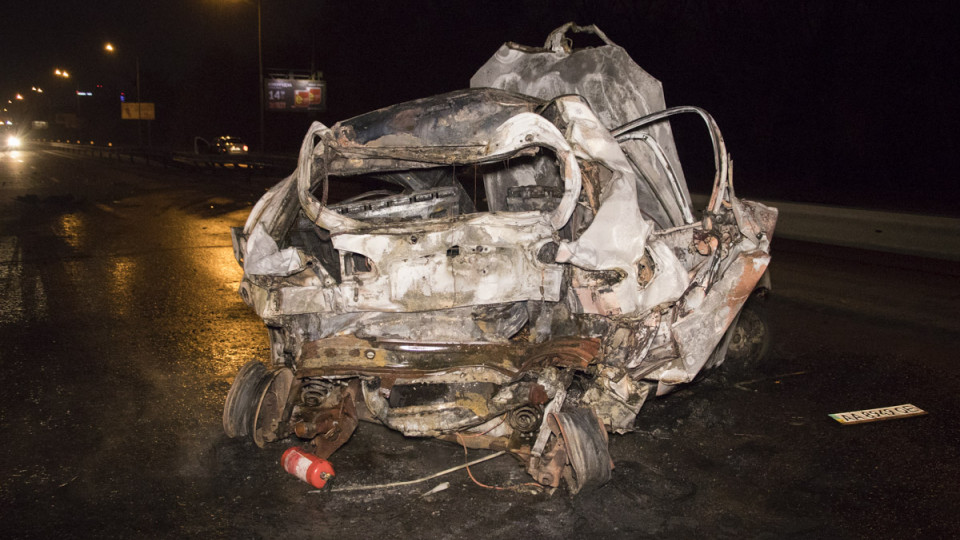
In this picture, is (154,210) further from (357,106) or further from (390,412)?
(357,106)

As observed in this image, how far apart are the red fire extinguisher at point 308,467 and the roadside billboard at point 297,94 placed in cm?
4196

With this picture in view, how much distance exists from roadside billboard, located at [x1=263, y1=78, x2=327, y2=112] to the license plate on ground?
1658 inches

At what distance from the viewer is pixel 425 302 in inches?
141

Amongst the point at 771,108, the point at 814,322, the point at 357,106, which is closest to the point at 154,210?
the point at 814,322

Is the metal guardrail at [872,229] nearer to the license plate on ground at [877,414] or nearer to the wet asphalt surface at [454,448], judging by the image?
the wet asphalt surface at [454,448]

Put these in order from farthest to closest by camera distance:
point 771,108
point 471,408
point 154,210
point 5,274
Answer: point 771,108, point 154,210, point 5,274, point 471,408

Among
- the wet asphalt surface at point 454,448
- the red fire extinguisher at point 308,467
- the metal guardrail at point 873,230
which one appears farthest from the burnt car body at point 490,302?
the metal guardrail at point 873,230

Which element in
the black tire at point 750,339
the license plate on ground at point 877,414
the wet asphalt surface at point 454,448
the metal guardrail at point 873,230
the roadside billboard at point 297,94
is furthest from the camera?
the roadside billboard at point 297,94

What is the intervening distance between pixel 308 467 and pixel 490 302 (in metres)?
1.28

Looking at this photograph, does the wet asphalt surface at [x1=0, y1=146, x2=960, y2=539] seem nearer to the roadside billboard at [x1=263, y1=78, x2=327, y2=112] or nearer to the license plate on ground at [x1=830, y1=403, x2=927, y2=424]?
the license plate on ground at [x1=830, y1=403, x2=927, y2=424]

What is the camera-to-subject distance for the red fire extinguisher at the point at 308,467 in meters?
3.59

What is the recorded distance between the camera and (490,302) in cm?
356

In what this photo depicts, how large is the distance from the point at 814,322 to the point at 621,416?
A: 377cm

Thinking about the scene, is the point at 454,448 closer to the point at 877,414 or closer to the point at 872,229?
the point at 877,414
